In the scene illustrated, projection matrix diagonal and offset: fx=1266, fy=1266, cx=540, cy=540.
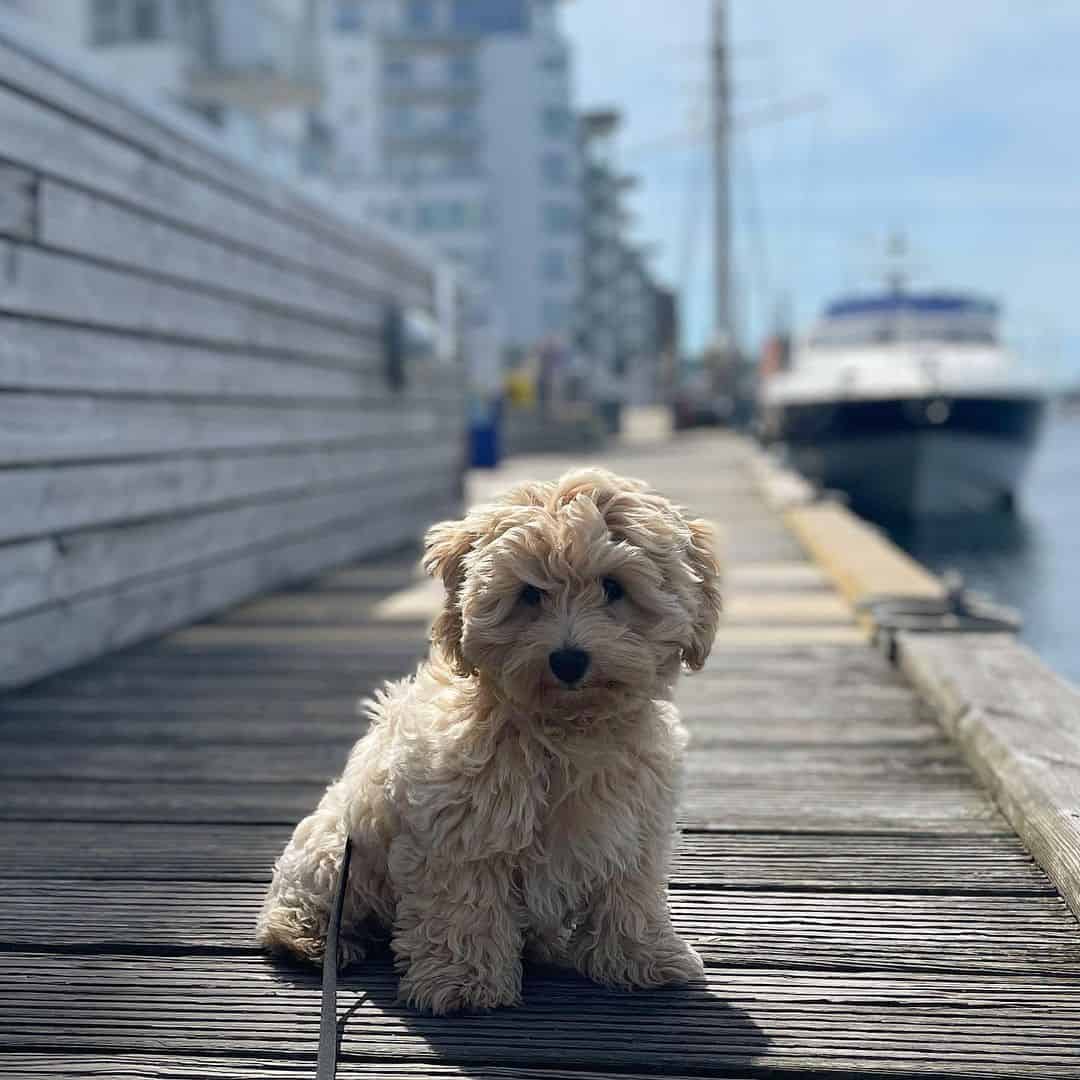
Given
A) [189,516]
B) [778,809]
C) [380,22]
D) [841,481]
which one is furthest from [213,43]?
[380,22]

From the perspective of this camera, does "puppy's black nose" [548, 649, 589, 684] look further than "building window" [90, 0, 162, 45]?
No

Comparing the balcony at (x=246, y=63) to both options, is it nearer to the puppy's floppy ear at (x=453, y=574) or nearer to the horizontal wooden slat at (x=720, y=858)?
the horizontal wooden slat at (x=720, y=858)

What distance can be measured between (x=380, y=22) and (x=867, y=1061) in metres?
77.9

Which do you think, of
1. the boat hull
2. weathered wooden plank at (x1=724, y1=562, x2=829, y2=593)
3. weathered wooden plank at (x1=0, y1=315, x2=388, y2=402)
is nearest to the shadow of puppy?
weathered wooden plank at (x1=0, y1=315, x2=388, y2=402)

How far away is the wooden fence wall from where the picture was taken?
4.92 metres

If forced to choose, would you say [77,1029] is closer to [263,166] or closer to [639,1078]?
[639,1078]

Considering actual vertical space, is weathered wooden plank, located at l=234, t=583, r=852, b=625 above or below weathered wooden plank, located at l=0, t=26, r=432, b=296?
below

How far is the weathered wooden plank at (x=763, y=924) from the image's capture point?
2.62 meters

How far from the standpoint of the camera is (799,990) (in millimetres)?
2490

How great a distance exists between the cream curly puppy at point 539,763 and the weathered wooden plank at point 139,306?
307 cm

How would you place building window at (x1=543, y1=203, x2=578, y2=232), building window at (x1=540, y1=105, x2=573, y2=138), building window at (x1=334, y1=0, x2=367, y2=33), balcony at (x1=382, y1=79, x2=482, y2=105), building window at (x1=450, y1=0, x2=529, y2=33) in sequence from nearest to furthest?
balcony at (x1=382, y1=79, x2=482, y2=105)
building window at (x1=450, y1=0, x2=529, y2=33)
building window at (x1=543, y1=203, x2=578, y2=232)
building window at (x1=540, y1=105, x2=573, y2=138)
building window at (x1=334, y1=0, x2=367, y2=33)

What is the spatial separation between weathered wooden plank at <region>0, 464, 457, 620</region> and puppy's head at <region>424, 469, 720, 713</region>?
3045mm

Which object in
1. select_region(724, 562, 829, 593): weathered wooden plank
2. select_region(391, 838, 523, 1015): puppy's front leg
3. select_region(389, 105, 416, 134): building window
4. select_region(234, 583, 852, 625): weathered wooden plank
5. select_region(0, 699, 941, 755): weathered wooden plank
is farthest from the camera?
select_region(389, 105, 416, 134): building window

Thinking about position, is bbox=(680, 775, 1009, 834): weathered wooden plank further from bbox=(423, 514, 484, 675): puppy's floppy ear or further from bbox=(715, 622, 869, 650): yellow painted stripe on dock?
bbox=(715, 622, 869, 650): yellow painted stripe on dock
